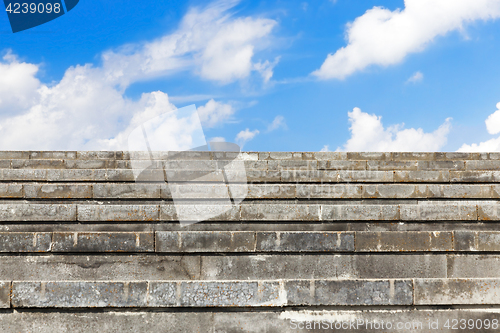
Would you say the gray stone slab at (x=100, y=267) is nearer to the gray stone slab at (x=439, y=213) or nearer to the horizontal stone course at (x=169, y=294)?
the horizontal stone course at (x=169, y=294)

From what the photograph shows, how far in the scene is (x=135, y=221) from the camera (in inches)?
203

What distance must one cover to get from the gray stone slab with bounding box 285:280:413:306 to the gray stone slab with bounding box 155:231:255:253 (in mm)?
1512

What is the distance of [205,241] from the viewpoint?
4.38m

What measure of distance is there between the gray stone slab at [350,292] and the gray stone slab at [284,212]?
2.09m

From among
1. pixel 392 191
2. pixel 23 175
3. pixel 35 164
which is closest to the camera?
pixel 392 191

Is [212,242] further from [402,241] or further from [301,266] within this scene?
[402,241]

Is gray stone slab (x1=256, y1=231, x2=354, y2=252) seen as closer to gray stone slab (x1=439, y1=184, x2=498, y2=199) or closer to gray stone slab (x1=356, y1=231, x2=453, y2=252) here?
gray stone slab (x1=356, y1=231, x2=453, y2=252)

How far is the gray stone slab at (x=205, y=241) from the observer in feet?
14.3

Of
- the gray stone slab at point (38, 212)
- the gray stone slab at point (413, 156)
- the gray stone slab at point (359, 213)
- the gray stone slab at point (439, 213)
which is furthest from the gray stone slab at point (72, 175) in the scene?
the gray stone slab at point (413, 156)

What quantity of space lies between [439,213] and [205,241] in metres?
3.39

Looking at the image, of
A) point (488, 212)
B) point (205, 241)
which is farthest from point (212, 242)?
point (488, 212)

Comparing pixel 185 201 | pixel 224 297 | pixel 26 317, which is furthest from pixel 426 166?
pixel 26 317

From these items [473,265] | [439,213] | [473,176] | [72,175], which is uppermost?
[72,175]

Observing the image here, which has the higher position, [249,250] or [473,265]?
[249,250]
